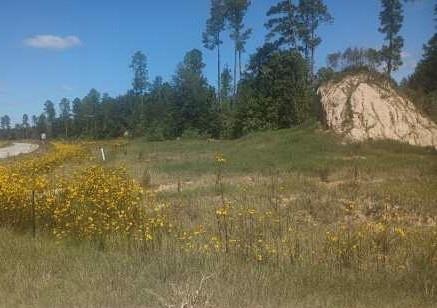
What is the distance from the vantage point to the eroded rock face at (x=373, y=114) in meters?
25.3

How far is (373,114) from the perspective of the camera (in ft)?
84.0

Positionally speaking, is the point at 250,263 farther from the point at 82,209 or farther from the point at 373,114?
the point at 373,114

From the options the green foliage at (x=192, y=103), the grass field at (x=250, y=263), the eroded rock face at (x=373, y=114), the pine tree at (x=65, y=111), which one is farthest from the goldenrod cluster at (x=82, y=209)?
the pine tree at (x=65, y=111)

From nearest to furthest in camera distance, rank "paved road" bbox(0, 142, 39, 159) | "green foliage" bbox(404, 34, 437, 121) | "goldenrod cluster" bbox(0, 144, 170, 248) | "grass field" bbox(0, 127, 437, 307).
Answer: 1. "grass field" bbox(0, 127, 437, 307)
2. "goldenrod cluster" bbox(0, 144, 170, 248)
3. "paved road" bbox(0, 142, 39, 159)
4. "green foliage" bbox(404, 34, 437, 121)

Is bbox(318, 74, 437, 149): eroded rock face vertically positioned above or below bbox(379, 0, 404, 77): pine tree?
below

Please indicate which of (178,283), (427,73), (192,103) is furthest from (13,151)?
(178,283)

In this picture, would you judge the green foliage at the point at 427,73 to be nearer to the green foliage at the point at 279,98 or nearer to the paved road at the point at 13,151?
the green foliage at the point at 279,98

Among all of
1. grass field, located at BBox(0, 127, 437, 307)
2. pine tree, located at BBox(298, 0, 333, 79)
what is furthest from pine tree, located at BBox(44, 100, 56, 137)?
grass field, located at BBox(0, 127, 437, 307)

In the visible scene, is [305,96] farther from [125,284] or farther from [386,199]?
[125,284]

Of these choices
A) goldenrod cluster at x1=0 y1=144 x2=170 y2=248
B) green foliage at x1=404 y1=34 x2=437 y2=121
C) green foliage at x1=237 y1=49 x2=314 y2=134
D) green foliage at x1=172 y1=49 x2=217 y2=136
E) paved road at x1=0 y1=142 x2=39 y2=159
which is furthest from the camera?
green foliage at x1=172 y1=49 x2=217 y2=136

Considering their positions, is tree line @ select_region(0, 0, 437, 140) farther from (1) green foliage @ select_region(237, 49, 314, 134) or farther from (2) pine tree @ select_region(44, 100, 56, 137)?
(2) pine tree @ select_region(44, 100, 56, 137)

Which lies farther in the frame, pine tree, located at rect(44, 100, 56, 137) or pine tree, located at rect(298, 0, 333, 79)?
pine tree, located at rect(44, 100, 56, 137)

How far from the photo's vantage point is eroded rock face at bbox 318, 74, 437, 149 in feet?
82.9

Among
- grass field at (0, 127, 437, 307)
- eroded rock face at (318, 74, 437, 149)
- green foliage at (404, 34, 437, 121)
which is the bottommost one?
grass field at (0, 127, 437, 307)
